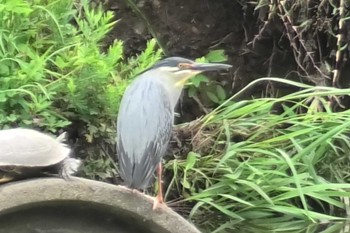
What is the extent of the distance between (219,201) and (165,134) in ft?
1.32

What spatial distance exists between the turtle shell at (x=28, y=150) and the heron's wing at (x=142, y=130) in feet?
0.39

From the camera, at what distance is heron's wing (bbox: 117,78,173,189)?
1486 millimetres

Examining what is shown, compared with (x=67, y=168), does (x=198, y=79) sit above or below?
below

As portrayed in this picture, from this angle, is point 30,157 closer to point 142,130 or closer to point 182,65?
point 142,130

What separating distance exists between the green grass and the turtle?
0.53 m

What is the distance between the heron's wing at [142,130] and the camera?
1486 millimetres

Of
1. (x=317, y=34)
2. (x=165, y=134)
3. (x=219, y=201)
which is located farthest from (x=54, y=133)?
(x=317, y=34)

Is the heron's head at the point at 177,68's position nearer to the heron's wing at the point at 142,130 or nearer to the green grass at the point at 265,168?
the heron's wing at the point at 142,130

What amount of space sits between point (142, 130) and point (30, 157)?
23 centimetres

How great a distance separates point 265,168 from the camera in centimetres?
194

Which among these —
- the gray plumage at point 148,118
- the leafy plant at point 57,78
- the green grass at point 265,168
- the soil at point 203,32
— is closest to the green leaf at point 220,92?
the soil at point 203,32

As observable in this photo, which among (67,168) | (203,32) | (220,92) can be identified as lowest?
(220,92)

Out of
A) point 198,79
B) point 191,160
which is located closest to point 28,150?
point 191,160

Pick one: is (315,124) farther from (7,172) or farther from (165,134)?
(7,172)
